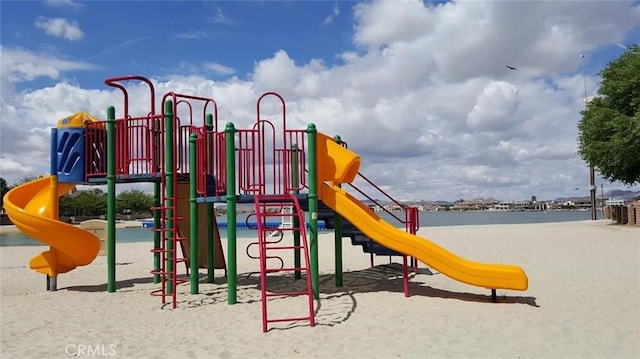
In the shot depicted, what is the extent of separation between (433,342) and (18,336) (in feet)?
18.9

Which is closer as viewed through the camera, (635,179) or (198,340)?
(198,340)

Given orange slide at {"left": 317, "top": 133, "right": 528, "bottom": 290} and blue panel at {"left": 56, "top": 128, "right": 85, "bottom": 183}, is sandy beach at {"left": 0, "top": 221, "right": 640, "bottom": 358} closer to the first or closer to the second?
orange slide at {"left": 317, "top": 133, "right": 528, "bottom": 290}

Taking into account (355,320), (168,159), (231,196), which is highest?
(168,159)

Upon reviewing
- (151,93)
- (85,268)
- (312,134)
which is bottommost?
(85,268)

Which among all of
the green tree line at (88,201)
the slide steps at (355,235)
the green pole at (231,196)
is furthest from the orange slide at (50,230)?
the green tree line at (88,201)

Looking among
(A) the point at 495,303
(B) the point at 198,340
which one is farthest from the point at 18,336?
(A) the point at 495,303

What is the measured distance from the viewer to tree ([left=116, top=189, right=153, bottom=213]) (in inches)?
3745

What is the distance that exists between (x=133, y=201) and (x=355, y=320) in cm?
9500

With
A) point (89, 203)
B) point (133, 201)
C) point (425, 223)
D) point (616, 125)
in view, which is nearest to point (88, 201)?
point (89, 203)

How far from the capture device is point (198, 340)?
7.14 metres

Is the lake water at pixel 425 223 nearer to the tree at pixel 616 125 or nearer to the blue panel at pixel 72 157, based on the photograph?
the tree at pixel 616 125

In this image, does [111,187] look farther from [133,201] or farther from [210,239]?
[133,201]

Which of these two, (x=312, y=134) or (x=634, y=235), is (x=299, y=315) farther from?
(x=634, y=235)

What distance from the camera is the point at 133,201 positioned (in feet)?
317
